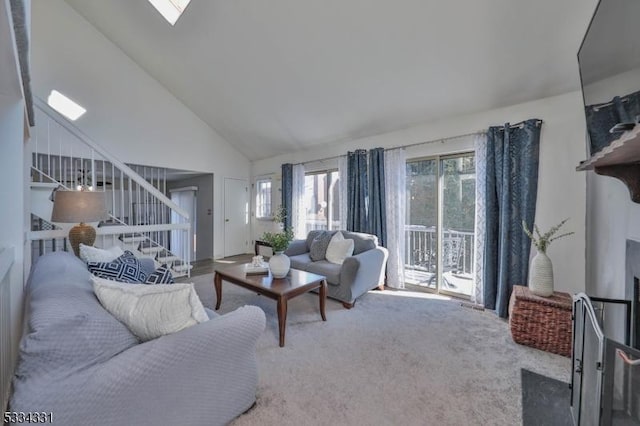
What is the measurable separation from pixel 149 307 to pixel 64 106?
4.39 meters

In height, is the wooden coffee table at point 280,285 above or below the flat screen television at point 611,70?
below

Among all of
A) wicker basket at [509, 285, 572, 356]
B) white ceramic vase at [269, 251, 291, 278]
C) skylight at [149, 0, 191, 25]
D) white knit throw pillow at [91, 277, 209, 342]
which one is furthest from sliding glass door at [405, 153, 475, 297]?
skylight at [149, 0, 191, 25]

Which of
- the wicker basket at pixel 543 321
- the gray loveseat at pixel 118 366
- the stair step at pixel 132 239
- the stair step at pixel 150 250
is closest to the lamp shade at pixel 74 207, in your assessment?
the gray loveseat at pixel 118 366

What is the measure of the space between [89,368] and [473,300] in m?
3.49

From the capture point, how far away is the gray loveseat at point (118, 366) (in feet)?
2.98

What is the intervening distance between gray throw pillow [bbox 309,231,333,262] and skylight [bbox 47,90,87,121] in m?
3.99

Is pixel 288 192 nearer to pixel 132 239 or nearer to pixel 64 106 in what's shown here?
pixel 132 239

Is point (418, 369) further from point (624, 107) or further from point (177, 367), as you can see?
→ point (624, 107)

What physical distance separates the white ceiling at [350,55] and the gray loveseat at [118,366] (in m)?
2.75

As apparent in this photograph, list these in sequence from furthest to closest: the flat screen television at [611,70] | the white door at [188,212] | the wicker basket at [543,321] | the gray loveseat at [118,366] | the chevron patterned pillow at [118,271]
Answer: the white door at [188,212]
the wicker basket at [543,321]
the chevron patterned pillow at [118,271]
the flat screen television at [611,70]
the gray loveseat at [118,366]

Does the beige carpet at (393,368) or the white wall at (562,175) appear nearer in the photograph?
the beige carpet at (393,368)

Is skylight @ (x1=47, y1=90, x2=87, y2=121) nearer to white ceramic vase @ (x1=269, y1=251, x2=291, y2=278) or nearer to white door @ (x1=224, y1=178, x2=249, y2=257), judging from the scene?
white door @ (x1=224, y1=178, x2=249, y2=257)

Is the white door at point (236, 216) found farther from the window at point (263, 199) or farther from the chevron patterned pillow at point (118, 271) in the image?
the chevron patterned pillow at point (118, 271)

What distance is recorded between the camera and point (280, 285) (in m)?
2.43
